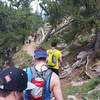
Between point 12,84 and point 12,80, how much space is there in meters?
0.03

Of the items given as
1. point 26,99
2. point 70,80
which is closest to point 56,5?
point 70,80

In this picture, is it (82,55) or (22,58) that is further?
(22,58)

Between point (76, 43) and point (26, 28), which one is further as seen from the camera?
point (26, 28)

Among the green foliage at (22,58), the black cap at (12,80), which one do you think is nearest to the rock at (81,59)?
the green foliage at (22,58)

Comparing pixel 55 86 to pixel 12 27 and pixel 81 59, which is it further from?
pixel 12 27

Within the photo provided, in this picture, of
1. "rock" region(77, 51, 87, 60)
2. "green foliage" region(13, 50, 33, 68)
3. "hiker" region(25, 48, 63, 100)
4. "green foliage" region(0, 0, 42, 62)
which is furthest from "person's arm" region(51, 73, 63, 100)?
"green foliage" region(0, 0, 42, 62)

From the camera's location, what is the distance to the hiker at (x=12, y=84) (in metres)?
3.07

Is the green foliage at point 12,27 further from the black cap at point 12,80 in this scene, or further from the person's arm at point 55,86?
the black cap at point 12,80

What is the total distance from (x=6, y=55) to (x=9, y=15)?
3430mm

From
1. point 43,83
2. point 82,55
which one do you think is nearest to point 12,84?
point 43,83

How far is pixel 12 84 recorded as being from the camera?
3115 millimetres

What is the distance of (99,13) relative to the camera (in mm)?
19328

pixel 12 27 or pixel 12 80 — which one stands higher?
pixel 12 80

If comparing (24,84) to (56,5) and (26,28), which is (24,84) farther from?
(26,28)
